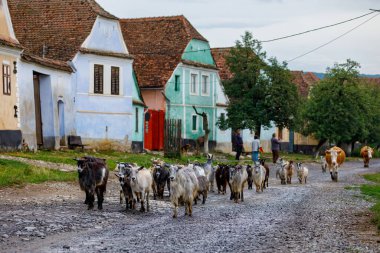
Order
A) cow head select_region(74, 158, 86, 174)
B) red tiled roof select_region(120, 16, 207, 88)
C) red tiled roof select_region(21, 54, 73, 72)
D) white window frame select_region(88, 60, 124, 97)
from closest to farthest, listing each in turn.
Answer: cow head select_region(74, 158, 86, 174), red tiled roof select_region(21, 54, 73, 72), white window frame select_region(88, 60, 124, 97), red tiled roof select_region(120, 16, 207, 88)

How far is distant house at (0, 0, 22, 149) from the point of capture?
3319 centimetres

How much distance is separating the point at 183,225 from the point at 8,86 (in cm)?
1856

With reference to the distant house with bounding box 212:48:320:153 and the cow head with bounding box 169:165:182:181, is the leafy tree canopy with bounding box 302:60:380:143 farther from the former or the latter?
the cow head with bounding box 169:165:182:181

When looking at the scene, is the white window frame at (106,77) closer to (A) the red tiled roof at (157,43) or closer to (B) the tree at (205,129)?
(A) the red tiled roof at (157,43)

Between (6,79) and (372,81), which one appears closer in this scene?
(6,79)

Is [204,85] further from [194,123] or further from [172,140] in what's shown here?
[172,140]

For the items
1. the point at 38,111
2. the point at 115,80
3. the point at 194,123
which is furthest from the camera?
the point at 194,123

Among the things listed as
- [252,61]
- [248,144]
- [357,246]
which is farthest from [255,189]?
[248,144]

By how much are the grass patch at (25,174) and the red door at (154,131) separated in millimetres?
24202

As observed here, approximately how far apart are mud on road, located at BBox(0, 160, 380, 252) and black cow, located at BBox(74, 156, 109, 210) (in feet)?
1.38

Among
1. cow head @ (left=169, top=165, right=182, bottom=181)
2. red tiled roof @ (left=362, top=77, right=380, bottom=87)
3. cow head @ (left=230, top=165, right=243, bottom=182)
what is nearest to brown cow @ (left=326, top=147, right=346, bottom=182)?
cow head @ (left=230, top=165, right=243, bottom=182)

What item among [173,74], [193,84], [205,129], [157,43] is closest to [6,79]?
[173,74]

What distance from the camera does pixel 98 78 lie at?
148ft

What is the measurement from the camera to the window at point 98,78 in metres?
44.8
